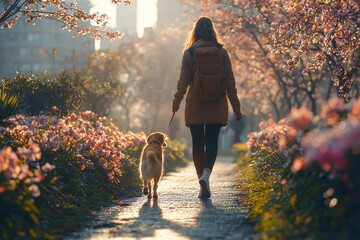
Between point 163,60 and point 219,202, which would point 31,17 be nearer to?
point 219,202

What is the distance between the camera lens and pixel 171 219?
16.5ft

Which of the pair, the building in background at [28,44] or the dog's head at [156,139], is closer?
the dog's head at [156,139]

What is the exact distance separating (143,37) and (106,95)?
1020 inches

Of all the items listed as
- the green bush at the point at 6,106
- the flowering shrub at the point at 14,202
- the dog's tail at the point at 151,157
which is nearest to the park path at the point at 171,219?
the flowering shrub at the point at 14,202

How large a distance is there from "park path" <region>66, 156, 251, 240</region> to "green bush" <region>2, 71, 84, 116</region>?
3972 millimetres

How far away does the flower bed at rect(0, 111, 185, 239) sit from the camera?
396 cm

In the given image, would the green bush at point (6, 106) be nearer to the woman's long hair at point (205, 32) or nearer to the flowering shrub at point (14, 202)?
the woman's long hair at point (205, 32)

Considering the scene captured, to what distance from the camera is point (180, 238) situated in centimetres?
407

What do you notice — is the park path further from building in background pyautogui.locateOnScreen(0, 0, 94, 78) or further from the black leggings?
building in background pyautogui.locateOnScreen(0, 0, 94, 78)

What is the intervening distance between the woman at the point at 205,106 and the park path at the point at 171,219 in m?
0.54

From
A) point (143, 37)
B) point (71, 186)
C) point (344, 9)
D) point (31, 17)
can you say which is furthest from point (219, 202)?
point (143, 37)

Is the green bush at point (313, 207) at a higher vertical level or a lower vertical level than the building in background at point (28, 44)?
lower

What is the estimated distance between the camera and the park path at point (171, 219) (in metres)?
4.27

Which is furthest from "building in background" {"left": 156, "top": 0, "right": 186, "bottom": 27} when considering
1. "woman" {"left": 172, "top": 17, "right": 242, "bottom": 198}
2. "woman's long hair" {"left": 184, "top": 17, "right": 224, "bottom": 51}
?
"woman" {"left": 172, "top": 17, "right": 242, "bottom": 198}
